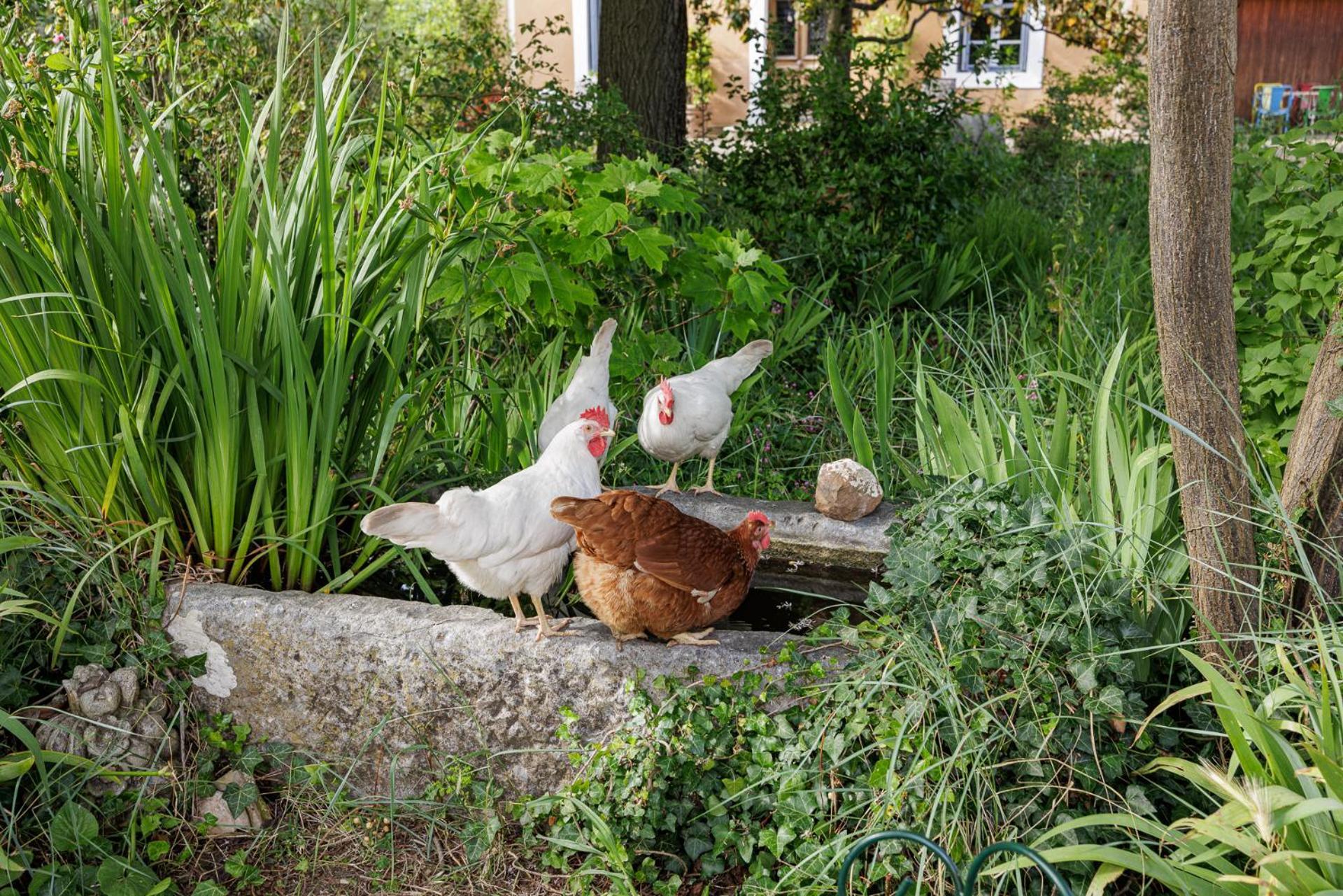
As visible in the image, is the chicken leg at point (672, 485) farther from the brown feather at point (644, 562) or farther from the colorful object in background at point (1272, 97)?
the colorful object in background at point (1272, 97)

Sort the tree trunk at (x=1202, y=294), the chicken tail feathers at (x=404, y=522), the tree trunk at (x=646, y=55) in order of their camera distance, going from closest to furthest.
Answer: the tree trunk at (x=1202, y=294), the chicken tail feathers at (x=404, y=522), the tree trunk at (x=646, y=55)

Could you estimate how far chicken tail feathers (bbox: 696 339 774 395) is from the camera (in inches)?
147

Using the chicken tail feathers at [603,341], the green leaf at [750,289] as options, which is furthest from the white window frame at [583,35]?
the chicken tail feathers at [603,341]

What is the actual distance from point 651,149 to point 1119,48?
760 cm

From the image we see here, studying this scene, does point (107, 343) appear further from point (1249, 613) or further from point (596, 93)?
point (596, 93)

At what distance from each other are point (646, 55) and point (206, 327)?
4.78m

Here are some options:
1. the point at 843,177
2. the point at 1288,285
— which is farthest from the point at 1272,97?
the point at 1288,285

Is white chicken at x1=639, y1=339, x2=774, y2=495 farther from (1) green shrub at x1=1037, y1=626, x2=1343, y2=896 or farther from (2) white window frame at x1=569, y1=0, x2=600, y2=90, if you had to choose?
(2) white window frame at x1=569, y1=0, x2=600, y2=90

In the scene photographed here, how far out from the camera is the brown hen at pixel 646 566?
2.61 m

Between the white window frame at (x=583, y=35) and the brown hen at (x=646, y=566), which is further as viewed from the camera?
the white window frame at (x=583, y=35)

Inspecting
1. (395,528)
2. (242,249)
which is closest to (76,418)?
(242,249)

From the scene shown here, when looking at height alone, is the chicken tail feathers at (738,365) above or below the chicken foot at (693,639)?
above

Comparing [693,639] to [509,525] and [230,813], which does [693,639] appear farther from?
[230,813]

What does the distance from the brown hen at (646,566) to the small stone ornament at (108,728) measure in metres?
1.13
